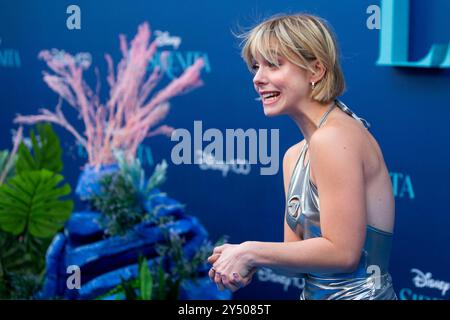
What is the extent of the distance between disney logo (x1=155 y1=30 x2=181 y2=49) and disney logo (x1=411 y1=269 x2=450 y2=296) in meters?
1.72

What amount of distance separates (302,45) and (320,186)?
0.36 m

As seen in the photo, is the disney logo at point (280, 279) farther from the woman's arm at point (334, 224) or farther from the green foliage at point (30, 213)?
the woman's arm at point (334, 224)

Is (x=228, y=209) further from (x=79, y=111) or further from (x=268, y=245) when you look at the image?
(x=268, y=245)

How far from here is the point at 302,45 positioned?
2.14 meters

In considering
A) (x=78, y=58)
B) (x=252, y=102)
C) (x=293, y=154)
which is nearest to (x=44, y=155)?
(x=78, y=58)

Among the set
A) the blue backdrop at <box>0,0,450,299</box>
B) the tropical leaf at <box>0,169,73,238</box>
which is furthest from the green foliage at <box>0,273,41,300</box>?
the blue backdrop at <box>0,0,450,299</box>

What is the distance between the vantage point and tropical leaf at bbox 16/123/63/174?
4781 mm

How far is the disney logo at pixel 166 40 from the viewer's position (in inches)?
183

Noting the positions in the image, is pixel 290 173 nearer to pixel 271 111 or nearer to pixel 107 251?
pixel 271 111

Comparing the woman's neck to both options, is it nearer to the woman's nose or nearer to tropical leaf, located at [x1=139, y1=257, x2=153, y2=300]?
the woman's nose

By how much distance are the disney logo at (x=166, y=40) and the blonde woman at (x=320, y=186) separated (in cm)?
240

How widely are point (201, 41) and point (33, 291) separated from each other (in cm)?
163
